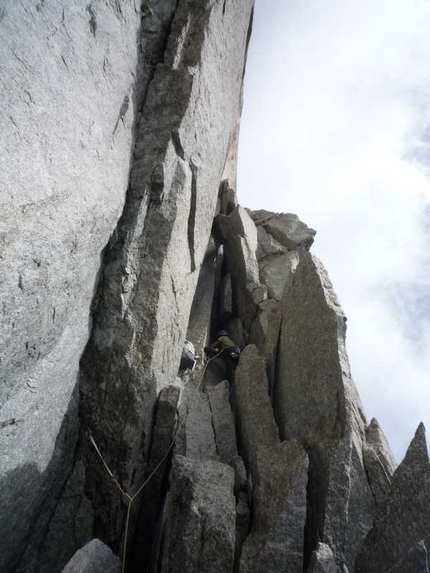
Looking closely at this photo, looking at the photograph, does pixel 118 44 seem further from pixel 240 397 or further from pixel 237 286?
pixel 237 286

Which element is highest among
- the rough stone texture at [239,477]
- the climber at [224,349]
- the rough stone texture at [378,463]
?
the climber at [224,349]

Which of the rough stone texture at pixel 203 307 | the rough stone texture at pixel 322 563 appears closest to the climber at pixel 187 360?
the rough stone texture at pixel 203 307

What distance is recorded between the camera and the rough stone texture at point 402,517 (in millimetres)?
4848

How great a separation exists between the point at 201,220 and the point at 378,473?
781cm

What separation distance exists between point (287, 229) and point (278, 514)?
17503mm

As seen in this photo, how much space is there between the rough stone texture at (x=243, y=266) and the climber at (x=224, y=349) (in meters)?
1.07

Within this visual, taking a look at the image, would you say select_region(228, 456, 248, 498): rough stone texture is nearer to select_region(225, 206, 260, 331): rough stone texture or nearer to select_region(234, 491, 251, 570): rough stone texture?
select_region(234, 491, 251, 570): rough stone texture

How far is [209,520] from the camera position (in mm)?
5359

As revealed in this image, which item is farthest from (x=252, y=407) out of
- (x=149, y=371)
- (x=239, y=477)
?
(x=149, y=371)

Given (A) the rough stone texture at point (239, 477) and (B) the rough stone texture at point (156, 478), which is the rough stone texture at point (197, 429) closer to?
(B) the rough stone texture at point (156, 478)

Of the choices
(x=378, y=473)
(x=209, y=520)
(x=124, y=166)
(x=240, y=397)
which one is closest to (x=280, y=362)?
(x=240, y=397)

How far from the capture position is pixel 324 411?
261 inches

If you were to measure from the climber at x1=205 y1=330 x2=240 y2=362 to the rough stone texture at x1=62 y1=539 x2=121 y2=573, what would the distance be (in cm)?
840

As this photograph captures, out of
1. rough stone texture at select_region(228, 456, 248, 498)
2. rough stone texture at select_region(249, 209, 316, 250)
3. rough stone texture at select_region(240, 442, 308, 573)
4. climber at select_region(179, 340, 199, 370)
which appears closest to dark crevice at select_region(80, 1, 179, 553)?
rough stone texture at select_region(228, 456, 248, 498)
